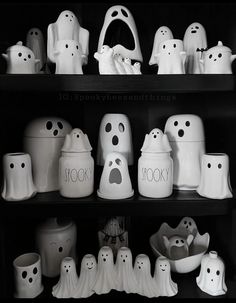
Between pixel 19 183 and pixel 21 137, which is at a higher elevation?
pixel 21 137

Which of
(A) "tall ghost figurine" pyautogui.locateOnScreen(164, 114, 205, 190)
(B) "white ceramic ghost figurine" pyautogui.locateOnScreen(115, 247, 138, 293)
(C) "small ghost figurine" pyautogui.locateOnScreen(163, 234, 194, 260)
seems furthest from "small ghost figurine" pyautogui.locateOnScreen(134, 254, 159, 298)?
(A) "tall ghost figurine" pyautogui.locateOnScreen(164, 114, 205, 190)

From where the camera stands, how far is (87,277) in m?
0.79

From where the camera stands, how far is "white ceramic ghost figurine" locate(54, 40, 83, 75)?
76 cm

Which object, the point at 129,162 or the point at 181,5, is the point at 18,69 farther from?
the point at 181,5

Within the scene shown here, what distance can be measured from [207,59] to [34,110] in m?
0.57

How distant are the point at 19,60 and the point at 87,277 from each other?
2.05 ft

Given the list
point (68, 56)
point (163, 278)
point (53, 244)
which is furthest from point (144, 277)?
point (68, 56)

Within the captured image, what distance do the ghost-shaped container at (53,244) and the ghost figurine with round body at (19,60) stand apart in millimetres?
450

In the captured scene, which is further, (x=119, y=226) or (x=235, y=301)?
(x=119, y=226)

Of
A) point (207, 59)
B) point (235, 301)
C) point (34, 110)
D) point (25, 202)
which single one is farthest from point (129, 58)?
point (235, 301)

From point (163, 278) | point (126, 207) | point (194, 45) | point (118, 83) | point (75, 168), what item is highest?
point (194, 45)

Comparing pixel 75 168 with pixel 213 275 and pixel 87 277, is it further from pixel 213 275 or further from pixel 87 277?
pixel 213 275

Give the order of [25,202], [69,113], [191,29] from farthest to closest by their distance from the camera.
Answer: [69,113]
[191,29]
[25,202]

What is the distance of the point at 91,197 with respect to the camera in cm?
78
